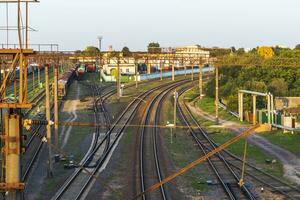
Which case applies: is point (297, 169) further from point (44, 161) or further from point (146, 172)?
point (44, 161)

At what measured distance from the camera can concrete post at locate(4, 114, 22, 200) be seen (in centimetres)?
1377

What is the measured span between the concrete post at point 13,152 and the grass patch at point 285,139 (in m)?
21.5

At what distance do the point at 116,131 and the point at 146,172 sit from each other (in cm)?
1496

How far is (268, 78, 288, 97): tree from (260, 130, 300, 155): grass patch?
67.9ft

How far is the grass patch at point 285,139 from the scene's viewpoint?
3294 centimetres

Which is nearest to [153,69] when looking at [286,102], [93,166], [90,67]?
[90,67]

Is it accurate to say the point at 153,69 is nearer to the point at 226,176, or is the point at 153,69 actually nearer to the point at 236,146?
the point at 236,146

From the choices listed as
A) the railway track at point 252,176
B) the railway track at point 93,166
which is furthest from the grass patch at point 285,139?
the railway track at point 93,166

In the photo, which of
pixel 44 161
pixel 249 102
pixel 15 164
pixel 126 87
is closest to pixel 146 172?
pixel 44 161

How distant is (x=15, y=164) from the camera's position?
13867 mm

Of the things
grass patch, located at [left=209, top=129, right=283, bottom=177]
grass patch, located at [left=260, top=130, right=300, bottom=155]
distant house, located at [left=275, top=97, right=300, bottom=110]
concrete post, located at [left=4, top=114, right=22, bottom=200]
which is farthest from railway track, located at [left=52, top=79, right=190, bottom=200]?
distant house, located at [left=275, top=97, right=300, bottom=110]

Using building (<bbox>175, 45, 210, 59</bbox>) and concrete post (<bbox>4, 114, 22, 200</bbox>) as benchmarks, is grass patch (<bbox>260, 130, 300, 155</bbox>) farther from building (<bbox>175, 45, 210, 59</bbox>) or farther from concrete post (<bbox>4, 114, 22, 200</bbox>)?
concrete post (<bbox>4, 114, 22, 200</bbox>)

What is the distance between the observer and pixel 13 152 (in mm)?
13883

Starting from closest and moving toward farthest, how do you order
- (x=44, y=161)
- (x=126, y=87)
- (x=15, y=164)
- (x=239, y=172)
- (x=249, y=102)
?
(x=15, y=164) < (x=239, y=172) < (x=44, y=161) < (x=249, y=102) < (x=126, y=87)
